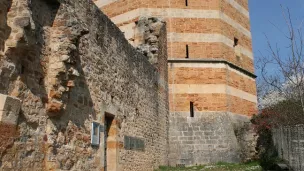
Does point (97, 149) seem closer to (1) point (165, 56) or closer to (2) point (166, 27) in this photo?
(1) point (165, 56)

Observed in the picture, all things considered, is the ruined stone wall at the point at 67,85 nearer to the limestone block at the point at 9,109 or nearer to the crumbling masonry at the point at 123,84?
the crumbling masonry at the point at 123,84

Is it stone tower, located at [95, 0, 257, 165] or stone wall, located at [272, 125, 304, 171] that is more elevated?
stone tower, located at [95, 0, 257, 165]

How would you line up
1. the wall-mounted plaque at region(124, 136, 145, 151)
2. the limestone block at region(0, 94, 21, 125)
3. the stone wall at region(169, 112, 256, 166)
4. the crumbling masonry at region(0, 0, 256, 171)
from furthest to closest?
1. the stone wall at region(169, 112, 256, 166)
2. the wall-mounted plaque at region(124, 136, 145, 151)
3. the crumbling masonry at region(0, 0, 256, 171)
4. the limestone block at region(0, 94, 21, 125)

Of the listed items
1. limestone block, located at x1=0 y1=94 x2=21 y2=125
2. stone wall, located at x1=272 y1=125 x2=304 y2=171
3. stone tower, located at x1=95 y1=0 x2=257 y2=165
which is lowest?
stone wall, located at x1=272 y1=125 x2=304 y2=171

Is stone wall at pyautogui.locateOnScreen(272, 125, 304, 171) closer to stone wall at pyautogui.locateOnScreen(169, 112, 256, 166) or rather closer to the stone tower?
stone wall at pyautogui.locateOnScreen(169, 112, 256, 166)

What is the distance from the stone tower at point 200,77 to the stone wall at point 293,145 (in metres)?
4.19

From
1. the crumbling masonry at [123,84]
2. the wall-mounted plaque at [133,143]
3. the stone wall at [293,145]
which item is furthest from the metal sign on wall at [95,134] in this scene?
the stone wall at [293,145]

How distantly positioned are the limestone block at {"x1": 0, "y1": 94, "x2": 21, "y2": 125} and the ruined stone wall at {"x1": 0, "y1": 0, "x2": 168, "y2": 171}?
14cm

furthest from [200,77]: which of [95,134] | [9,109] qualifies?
[9,109]

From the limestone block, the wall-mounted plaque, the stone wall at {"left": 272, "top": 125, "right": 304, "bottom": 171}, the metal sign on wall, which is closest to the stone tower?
the wall-mounted plaque

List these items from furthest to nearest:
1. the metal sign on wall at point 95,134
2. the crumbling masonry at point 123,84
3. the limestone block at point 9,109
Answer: the metal sign on wall at point 95,134 < the crumbling masonry at point 123,84 < the limestone block at point 9,109

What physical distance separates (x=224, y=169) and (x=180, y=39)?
18.8 feet

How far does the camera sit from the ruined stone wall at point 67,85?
16.7 ft

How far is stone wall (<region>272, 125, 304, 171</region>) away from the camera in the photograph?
936cm
